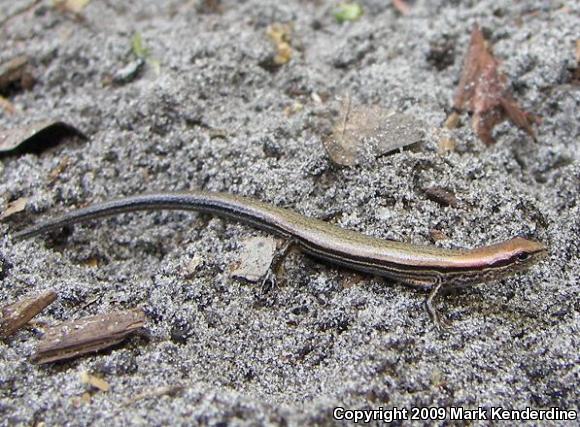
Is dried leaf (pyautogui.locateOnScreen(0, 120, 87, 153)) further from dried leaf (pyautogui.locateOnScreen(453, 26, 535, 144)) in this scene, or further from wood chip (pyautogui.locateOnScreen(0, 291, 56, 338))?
dried leaf (pyautogui.locateOnScreen(453, 26, 535, 144))

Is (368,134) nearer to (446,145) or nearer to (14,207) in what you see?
(446,145)

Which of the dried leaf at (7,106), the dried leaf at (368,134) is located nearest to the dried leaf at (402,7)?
the dried leaf at (368,134)

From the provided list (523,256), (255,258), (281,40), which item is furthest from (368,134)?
(281,40)

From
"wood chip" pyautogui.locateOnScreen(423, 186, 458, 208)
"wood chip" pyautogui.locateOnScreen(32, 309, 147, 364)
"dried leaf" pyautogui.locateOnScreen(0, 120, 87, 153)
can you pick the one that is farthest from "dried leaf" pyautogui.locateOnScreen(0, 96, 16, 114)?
"wood chip" pyautogui.locateOnScreen(423, 186, 458, 208)

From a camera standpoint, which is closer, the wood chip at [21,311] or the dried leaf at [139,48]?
the wood chip at [21,311]

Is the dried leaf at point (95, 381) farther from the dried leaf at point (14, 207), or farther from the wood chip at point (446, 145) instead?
the wood chip at point (446, 145)

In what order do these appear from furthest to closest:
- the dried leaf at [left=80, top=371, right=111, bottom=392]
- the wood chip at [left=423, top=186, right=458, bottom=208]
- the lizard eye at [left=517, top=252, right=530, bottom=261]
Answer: the wood chip at [left=423, top=186, right=458, bottom=208] → the lizard eye at [left=517, top=252, right=530, bottom=261] → the dried leaf at [left=80, top=371, right=111, bottom=392]
